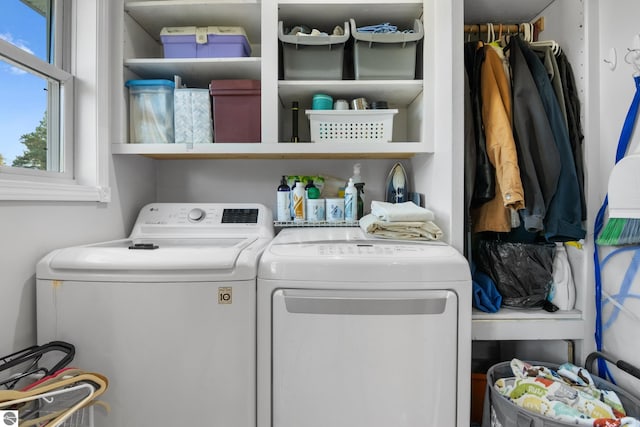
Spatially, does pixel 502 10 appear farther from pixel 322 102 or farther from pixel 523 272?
pixel 523 272

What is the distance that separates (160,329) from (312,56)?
1.33 meters

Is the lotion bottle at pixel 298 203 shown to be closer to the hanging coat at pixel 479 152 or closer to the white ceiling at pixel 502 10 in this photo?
the hanging coat at pixel 479 152

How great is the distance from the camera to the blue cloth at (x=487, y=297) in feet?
4.56

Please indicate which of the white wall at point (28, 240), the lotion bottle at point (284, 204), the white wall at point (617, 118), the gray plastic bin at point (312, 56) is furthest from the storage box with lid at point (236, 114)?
the white wall at point (617, 118)

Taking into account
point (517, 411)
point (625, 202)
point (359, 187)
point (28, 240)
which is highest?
point (359, 187)

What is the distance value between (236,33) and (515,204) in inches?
57.7

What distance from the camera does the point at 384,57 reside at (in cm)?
157

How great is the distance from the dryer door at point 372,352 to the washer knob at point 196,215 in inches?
31.7

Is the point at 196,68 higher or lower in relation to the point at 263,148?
higher

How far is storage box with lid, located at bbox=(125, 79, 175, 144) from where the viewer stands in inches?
63.8

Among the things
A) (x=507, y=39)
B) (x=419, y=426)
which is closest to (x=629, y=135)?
(x=507, y=39)

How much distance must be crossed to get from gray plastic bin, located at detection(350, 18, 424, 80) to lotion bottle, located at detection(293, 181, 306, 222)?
625 millimetres

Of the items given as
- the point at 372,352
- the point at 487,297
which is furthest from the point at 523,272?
the point at 372,352

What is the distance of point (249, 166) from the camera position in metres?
1.99
